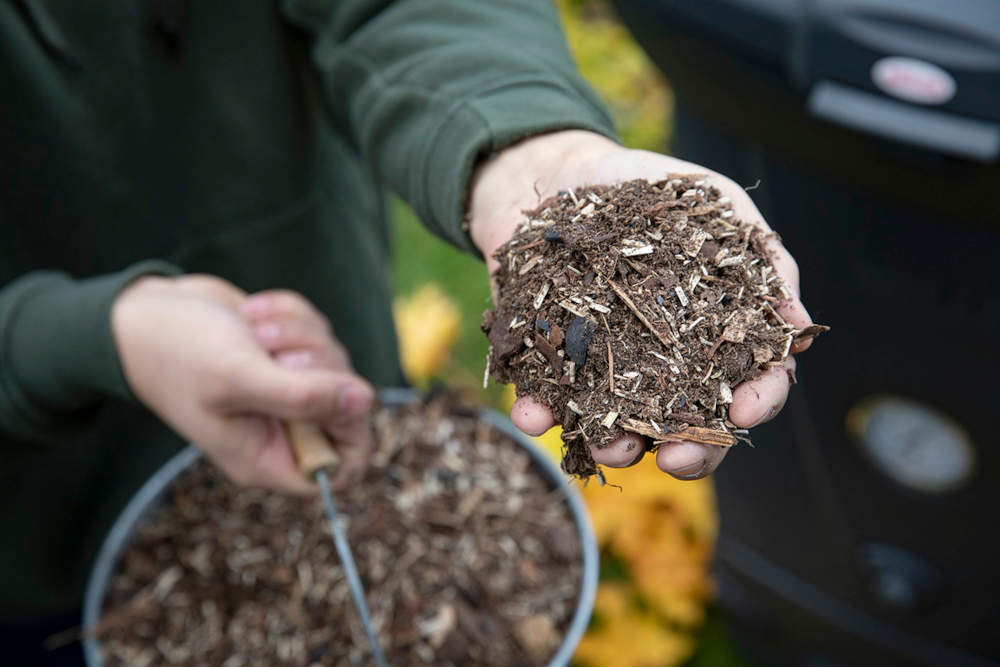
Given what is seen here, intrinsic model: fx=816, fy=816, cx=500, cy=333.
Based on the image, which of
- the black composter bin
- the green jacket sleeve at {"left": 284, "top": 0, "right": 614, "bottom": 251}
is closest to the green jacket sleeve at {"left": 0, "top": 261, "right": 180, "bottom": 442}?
the green jacket sleeve at {"left": 284, "top": 0, "right": 614, "bottom": 251}

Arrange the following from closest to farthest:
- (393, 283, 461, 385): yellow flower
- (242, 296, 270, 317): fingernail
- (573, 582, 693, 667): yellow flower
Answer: (242, 296, 270, 317): fingernail, (573, 582, 693, 667): yellow flower, (393, 283, 461, 385): yellow flower

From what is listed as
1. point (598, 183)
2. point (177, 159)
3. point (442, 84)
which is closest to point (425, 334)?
point (177, 159)

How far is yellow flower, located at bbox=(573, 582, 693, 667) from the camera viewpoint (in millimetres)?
1938

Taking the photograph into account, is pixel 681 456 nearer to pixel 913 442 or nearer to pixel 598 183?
pixel 598 183

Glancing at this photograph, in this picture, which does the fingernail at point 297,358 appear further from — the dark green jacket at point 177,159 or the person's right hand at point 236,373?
the dark green jacket at point 177,159

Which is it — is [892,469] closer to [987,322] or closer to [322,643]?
[987,322]

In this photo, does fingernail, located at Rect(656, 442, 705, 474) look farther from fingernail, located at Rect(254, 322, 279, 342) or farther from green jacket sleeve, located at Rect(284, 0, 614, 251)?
fingernail, located at Rect(254, 322, 279, 342)

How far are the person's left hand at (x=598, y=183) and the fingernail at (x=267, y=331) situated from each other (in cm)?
36

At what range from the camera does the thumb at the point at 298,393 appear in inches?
42.6

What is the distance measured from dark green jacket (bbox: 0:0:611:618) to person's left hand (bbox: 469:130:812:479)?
0.10 feet

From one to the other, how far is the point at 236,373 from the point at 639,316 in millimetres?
571

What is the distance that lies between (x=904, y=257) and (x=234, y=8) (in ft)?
3.81

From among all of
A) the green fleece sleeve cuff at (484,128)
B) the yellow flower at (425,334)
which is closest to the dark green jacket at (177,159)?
the green fleece sleeve cuff at (484,128)

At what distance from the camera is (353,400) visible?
1.15 metres
